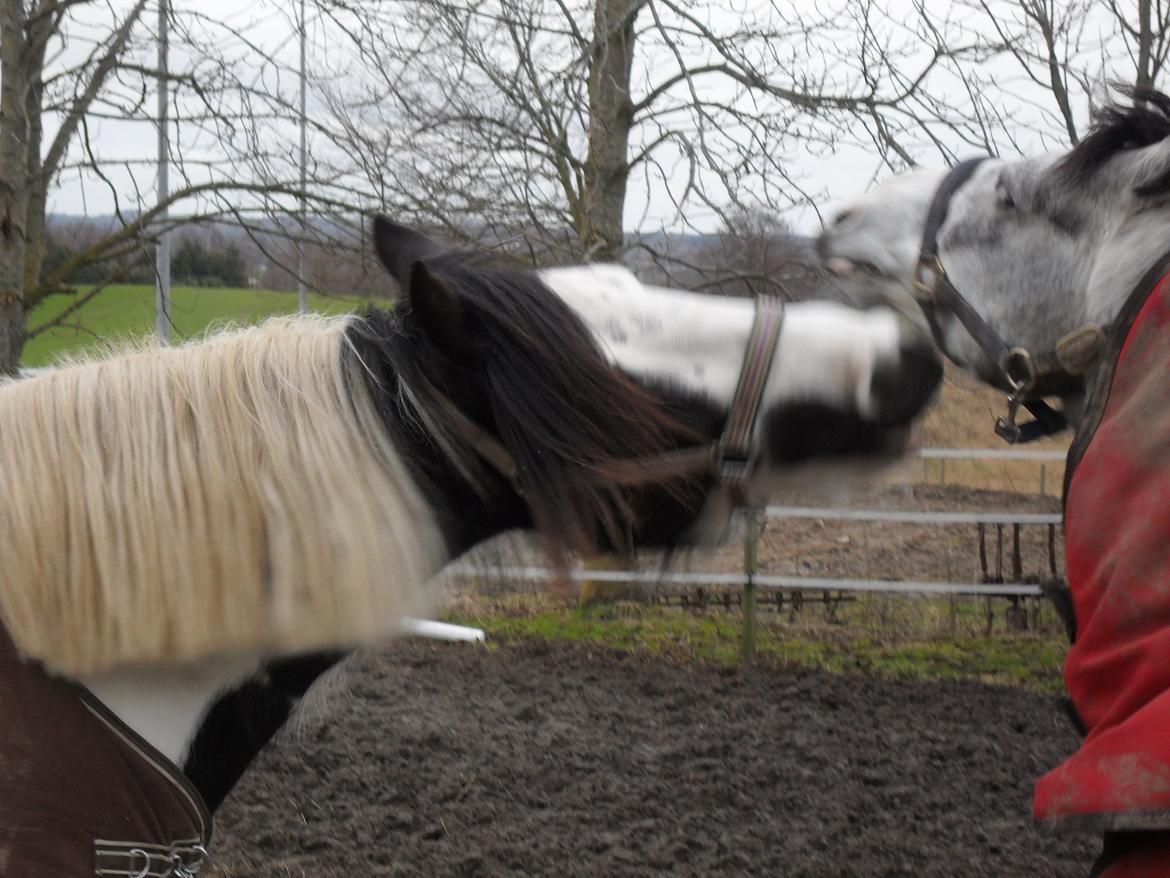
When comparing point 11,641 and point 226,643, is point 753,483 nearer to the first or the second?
point 226,643

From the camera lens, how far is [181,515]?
4.25ft

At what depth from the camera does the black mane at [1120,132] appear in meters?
1.83

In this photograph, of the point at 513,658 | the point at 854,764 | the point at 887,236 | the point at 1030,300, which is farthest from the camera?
the point at 513,658

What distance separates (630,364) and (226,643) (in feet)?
2.20

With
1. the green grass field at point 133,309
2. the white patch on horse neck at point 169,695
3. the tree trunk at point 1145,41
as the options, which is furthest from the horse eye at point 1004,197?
the tree trunk at point 1145,41

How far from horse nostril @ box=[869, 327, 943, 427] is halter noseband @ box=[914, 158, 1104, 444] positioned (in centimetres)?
52

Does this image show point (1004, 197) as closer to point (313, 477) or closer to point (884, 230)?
point (884, 230)

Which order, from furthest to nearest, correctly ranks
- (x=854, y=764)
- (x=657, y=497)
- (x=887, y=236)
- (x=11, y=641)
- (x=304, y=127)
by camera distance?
(x=304, y=127)
(x=854, y=764)
(x=887, y=236)
(x=657, y=497)
(x=11, y=641)

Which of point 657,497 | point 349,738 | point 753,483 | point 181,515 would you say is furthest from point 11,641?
point 349,738

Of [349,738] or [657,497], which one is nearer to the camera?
[657,497]

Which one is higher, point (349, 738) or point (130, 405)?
point (130, 405)

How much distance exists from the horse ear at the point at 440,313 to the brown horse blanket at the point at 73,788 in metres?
0.65

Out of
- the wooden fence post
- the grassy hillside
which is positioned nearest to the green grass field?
the grassy hillside

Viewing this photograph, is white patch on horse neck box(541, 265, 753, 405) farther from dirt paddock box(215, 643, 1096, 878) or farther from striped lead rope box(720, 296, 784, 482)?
dirt paddock box(215, 643, 1096, 878)
